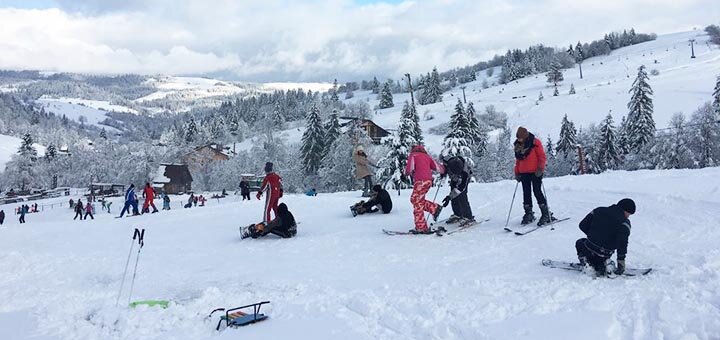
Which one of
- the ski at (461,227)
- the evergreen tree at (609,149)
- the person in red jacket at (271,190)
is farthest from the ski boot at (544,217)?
the evergreen tree at (609,149)

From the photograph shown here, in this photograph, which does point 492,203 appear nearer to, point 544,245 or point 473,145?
point 544,245

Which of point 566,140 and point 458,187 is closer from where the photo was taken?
point 458,187

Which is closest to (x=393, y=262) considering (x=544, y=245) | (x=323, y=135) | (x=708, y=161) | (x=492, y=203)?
(x=544, y=245)

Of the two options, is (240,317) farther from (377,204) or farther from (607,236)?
(377,204)

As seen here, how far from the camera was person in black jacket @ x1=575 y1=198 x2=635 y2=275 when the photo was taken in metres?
6.98

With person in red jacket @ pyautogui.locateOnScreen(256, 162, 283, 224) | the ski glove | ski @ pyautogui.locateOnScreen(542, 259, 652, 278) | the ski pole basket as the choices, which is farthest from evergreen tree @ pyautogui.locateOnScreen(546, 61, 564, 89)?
the ski pole basket

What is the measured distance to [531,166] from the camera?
10.7 metres

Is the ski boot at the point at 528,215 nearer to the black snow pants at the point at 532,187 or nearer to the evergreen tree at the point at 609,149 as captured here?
the black snow pants at the point at 532,187

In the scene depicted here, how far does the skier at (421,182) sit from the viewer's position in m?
11.5

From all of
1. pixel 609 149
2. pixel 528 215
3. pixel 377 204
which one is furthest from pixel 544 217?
pixel 609 149

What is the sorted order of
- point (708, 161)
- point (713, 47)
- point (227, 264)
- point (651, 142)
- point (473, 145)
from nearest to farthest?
1. point (227, 264)
2. point (708, 161)
3. point (651, 142)
4. point (473, 145)
5. point (713, 47)

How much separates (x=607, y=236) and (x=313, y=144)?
60.1 metres

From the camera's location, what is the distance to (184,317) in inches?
288

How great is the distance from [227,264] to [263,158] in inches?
2920
